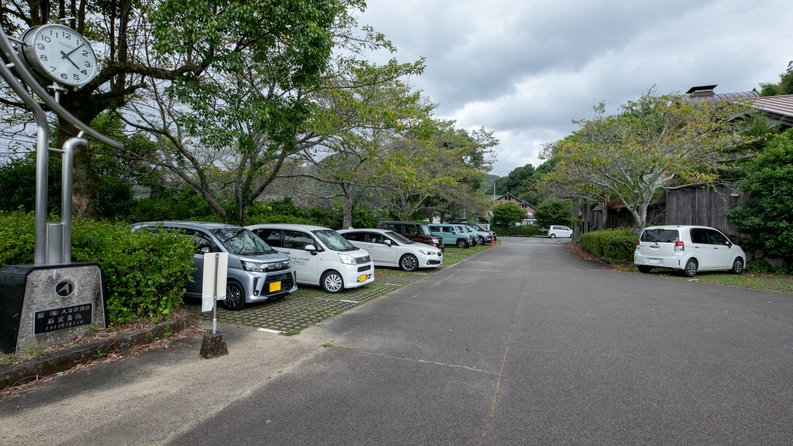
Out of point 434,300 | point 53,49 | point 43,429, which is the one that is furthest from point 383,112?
point 43,429

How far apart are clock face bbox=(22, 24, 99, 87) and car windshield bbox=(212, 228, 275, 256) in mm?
3336

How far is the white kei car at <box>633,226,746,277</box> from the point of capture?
12.3 meters

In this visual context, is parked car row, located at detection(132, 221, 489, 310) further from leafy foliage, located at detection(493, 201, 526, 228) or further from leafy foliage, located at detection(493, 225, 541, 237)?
leafy foliage, located at detection(493, 225, 541, 237)

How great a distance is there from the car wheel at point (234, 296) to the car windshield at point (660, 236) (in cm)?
1222

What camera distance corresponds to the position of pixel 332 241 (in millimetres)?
10000

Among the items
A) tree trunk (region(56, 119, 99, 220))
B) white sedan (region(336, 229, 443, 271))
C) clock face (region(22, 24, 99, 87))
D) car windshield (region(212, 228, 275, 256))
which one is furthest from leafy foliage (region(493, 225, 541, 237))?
clock face (region(22, 24, 99, 87))

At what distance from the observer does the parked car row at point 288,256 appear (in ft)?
24.3

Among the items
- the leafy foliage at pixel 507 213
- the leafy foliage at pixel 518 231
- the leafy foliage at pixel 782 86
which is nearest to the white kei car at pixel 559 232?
the leafy foliage at pixel 518 231

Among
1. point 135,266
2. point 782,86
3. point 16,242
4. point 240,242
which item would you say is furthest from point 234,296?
point 782,86

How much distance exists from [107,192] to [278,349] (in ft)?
41.9

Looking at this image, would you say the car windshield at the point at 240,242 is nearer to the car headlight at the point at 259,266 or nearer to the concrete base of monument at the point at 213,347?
the car headlight at the point at 259,266

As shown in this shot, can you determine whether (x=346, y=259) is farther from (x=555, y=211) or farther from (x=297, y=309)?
(x=555, y=211)

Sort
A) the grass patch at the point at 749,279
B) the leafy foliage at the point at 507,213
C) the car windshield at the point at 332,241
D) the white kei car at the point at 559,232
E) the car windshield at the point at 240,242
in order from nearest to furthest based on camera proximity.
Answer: the car windshield at the point at 240,242 < the car windshield at the point at 332,241 < the grass patch at the point at 749,279 < the white kei car at the point at 559,232 < the leafy foliage at the point at 507,213

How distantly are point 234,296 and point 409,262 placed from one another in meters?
7.32
